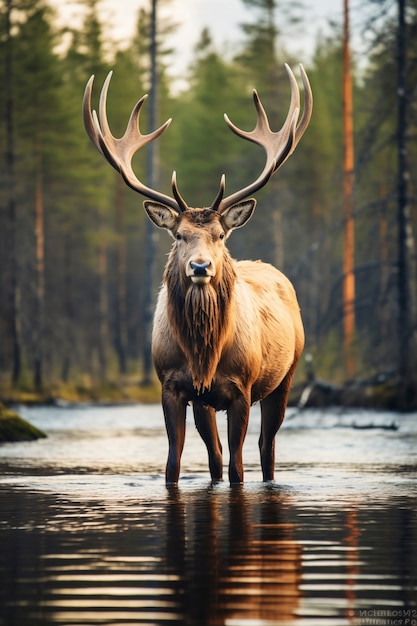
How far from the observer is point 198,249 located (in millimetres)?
10477

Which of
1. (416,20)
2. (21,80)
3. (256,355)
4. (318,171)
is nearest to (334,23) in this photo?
(416,20)

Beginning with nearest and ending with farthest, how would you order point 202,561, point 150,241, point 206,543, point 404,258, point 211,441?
point 202,561 → point 206,543 → point 211,441 → point 404,258 → point 150,241

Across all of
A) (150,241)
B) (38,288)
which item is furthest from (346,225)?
(38,288)

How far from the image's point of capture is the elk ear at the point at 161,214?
35.8 feet

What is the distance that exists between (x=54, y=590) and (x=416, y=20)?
768 inches

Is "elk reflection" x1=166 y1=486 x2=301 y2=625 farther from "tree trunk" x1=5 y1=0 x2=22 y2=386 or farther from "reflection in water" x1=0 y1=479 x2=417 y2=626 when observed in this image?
"tree trunk" x1=5 y1=0 x2=22 y2=386

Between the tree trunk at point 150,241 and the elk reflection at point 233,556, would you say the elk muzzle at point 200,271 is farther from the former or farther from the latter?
the tree trunk at point 150,241

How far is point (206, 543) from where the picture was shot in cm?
743

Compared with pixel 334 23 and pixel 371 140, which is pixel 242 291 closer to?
pixel 371 140

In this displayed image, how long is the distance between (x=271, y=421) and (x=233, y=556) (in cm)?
573

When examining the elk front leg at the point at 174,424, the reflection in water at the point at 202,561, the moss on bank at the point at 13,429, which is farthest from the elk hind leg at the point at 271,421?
the moss on bank at the point at 13,429

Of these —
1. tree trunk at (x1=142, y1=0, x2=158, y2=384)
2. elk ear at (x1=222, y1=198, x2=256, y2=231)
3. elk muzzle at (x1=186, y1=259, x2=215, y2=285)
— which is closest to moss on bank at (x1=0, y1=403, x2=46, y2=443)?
elk ear at (x1=222, y1=198, x2=256, y2=231)

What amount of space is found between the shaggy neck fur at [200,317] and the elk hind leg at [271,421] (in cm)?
151

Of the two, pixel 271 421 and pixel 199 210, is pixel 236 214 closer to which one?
pixel 199 210
